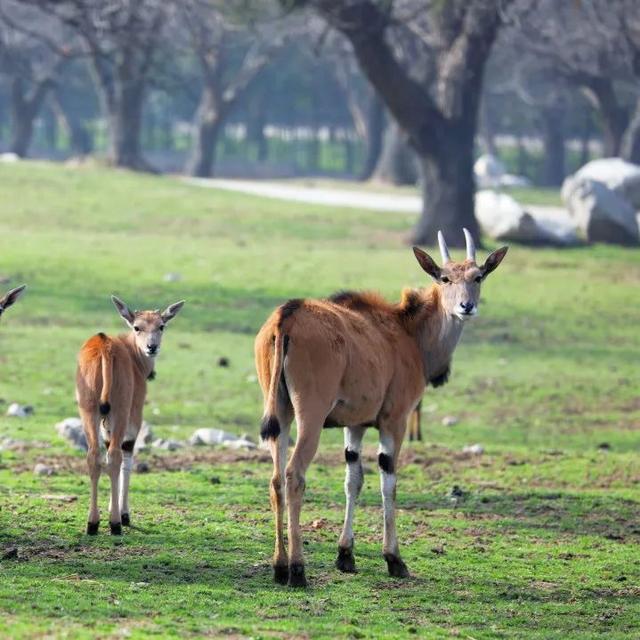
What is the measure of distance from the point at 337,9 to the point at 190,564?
19754 millimetres

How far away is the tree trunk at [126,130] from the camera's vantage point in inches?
1850

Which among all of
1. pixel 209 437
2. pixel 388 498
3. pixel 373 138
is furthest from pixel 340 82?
pixel 388 498

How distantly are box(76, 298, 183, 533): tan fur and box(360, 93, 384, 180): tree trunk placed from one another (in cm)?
Result: 4954

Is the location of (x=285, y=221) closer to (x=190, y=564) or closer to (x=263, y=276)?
(x=263, y=276)

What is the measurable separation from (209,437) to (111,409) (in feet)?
15.6

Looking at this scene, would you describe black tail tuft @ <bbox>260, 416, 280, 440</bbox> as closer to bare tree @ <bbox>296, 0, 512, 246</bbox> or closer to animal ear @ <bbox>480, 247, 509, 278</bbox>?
animal ear @ <bbox>480, 247, 509, 278</bbox>

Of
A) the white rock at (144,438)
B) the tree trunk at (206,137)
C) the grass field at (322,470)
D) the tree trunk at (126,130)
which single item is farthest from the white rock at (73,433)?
the tree trunk at (206,137)

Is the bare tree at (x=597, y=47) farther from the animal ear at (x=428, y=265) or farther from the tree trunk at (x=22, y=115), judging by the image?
the animal ear at (x=428, y=265)

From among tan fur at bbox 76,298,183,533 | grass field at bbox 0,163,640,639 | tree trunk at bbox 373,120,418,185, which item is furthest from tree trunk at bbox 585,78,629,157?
tan fur at bbox 76,298,183,533

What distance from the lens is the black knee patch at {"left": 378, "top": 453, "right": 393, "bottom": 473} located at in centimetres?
975

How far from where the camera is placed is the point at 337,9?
91.7 ft

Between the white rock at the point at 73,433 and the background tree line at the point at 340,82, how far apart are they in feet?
26.6

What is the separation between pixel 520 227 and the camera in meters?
32.4

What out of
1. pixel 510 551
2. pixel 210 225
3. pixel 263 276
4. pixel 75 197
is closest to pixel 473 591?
pixel 510 551
